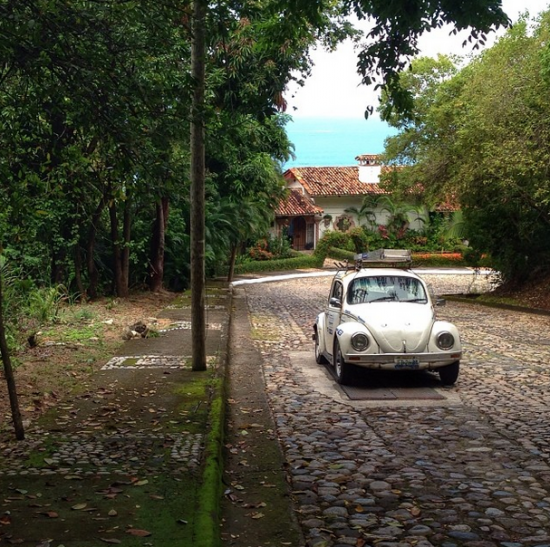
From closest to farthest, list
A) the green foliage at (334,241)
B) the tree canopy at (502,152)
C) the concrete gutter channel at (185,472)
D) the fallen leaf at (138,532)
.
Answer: the fallen leaf at (138,532) < the concrete gutter channel at (185,472) < the tree canopy at (502,152) < the green foliage at (334,241)

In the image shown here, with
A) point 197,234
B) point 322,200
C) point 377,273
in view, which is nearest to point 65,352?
point 197,234

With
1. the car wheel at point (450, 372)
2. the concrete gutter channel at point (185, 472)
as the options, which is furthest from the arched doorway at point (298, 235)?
the car wheel at point (450, 372)

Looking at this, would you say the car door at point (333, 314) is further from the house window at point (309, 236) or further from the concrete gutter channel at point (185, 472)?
the house window at point (309, 236)

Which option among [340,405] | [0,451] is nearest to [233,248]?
[340,405]

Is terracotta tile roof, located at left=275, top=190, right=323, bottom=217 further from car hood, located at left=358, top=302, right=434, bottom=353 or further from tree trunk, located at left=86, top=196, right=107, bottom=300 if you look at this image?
car hood, located at left=358, top=302, right=434, bottom=353

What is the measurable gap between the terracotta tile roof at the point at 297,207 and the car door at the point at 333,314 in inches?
1816

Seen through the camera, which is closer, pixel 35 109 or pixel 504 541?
pixel 504 541

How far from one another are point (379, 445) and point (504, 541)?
8.72 ft

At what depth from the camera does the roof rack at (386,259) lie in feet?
44.3

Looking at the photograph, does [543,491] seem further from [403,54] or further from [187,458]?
[403,54]

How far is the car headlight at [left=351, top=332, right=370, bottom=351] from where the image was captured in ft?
36.4

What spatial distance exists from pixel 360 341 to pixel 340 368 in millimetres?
671

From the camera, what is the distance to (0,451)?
7.23 m

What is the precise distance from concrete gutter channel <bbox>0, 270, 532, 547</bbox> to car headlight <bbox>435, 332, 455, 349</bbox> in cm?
256
